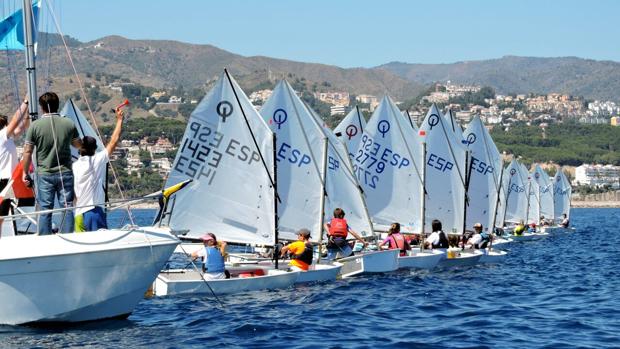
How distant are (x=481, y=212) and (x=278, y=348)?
85.4 ft

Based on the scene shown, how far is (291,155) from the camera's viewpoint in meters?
31.0

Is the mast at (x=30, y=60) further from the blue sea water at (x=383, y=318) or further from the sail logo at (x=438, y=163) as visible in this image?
the sail logo at (x=438, y=163)

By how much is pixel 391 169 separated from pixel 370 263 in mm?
8092

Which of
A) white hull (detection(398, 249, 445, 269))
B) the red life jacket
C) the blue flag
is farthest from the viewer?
white hull (detection(398, 249, 445, 269))

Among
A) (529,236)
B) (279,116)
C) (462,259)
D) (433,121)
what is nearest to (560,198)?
(529,236)

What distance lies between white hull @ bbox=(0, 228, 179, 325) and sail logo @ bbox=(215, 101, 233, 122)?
10.9 m

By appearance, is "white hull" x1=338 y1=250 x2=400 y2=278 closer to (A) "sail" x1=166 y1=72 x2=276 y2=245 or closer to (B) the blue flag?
(A) "sail" x1=166 y1=72 x2=276 y2=245

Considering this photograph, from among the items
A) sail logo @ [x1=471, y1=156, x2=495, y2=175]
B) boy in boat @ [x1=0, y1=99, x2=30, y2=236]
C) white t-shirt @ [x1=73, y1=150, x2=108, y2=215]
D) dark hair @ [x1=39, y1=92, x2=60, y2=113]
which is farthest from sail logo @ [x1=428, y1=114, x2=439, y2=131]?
dark hair @ [x1=39, y1=92, x2=60, y2=113]

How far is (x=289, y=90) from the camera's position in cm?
3148

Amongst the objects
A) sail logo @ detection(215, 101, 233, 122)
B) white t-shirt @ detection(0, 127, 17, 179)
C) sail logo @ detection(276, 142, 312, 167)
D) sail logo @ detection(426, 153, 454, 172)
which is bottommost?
sail logo @ detection(426, 153, 454, 172)

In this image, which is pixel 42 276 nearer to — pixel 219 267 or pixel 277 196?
pixel 219 267

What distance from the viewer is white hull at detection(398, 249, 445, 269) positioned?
32.2 m

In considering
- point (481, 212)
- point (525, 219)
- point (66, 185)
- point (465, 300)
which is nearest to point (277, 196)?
point (465, 300)

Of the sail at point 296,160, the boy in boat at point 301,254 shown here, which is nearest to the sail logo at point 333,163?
the sail at point 296,160
